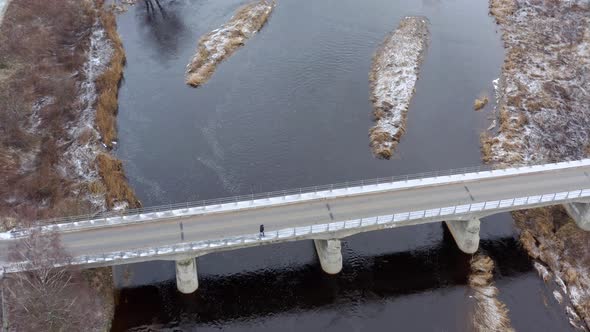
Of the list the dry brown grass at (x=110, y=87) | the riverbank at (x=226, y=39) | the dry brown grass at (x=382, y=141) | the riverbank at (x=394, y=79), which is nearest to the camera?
the dry brown grass at (x=382, y=141)

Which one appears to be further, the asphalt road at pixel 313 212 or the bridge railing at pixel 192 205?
the bridge railing at pixel 192 205

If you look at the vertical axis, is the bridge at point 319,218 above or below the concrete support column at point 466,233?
above

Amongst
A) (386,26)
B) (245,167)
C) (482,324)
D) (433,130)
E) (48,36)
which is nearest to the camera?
(482,324)

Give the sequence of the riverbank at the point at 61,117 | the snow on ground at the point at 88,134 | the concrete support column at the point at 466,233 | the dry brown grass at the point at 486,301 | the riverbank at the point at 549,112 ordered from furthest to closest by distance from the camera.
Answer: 1. the snow on ground at the point at 88,134
2. the riverbank at the point at 61,117
3. the riverbank at the point at 549,112
4. the concrete support column at the point at 466,233
5. the dry brown grass at the point at 486,301

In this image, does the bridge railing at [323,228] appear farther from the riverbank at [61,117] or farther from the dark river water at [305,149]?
the dark river water at [305,149]

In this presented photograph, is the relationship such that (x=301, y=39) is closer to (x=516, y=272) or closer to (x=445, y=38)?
(x=445, y=38)

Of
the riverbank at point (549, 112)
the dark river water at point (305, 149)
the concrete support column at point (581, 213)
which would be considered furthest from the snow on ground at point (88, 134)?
the concrete support column at point (581, 213)

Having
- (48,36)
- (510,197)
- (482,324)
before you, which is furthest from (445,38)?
(48,36)
